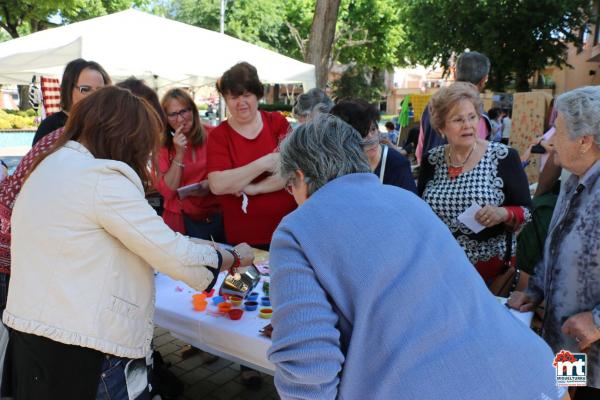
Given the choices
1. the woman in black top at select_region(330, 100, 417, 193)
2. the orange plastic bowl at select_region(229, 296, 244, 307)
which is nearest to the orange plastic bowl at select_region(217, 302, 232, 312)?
the orange plastic bowl at select_region(229, 296, 244, 307)

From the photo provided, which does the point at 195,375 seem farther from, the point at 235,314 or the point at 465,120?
the point at 465,120

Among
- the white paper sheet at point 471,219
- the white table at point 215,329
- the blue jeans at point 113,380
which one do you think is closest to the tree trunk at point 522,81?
the white paper sheet at point 471,219

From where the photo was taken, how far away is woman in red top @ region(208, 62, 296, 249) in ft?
8.19

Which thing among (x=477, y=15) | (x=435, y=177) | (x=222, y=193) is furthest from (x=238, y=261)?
(x=477, y=15)

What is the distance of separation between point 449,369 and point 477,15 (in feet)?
58.5

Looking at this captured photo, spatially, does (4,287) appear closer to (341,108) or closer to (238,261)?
(238,261)

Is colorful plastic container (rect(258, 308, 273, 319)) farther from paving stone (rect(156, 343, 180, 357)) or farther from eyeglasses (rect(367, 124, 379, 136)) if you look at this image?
paving stone (rect(156, 343, 180, 357))

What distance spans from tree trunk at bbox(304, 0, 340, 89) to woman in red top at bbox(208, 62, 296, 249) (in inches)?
201

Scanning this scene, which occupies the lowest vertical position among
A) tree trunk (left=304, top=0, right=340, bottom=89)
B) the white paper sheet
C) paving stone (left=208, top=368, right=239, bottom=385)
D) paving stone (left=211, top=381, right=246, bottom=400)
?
paving stone (left=208, top=368, right=239, bottom=385)

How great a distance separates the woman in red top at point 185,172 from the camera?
9.85ft

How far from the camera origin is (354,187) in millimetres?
1207

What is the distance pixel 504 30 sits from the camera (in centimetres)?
1606

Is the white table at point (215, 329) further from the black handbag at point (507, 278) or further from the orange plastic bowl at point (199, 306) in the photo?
the black handbag at point (507, 278)

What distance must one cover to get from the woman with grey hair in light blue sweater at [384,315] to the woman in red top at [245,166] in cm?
134
